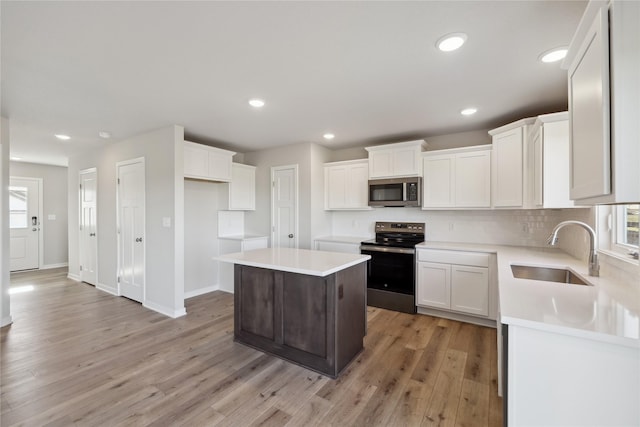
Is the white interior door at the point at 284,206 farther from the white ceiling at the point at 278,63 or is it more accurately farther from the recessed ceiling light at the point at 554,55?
the recessed ceiling light at the point at 554,55

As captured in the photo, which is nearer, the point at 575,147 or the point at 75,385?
the point at 575,147

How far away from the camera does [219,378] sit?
7.19 ft

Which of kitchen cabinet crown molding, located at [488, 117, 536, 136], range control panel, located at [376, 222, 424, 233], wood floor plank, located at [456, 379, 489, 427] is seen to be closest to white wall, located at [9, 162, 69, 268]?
range control panel, located at [376, 222, 424, 233]

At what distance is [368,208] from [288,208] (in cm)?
127

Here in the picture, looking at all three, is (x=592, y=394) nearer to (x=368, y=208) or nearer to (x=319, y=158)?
(x=368, y=208)

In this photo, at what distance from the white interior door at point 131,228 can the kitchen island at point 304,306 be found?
206 cm

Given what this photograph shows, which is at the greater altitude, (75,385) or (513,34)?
(513,34)

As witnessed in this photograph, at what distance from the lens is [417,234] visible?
4031mm

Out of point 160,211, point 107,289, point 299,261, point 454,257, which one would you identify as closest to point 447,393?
point 299,261

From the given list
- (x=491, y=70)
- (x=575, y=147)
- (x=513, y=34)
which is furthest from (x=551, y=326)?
(x=491, y=70)

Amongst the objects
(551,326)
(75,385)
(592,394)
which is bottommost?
(75,385)

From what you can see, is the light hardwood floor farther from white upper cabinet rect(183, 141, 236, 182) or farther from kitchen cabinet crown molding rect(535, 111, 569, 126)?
kitchen cabinet crown molding rect(535, 111, 569, 126)

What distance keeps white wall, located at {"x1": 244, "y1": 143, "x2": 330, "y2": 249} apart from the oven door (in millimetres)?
933

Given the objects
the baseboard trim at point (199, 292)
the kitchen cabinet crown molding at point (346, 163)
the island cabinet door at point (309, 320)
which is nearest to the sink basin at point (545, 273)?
the island cabinet door at point (309, 320)
